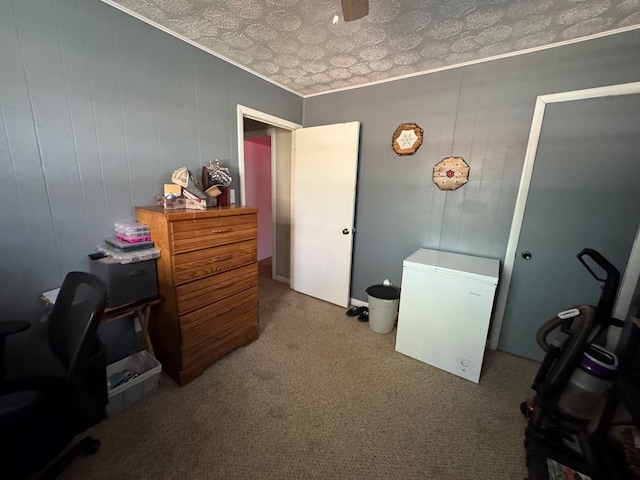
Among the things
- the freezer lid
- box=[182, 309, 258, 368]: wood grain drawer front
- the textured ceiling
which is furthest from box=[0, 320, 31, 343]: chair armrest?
the freezer lid

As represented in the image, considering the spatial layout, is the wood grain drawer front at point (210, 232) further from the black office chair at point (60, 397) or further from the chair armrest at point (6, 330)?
the chair armrest at point (6, 330)

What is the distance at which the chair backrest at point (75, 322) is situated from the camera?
900 mm


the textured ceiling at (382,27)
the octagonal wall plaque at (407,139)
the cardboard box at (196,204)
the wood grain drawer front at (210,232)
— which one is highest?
the textured ceiling at (382,27)

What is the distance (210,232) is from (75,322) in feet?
2.57

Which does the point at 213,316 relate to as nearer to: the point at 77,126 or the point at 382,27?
the point at 77,126

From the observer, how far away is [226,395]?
1.62m

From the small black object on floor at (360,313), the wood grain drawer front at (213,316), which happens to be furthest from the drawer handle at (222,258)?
the small black object on floor at (360,313)

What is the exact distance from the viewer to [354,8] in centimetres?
99

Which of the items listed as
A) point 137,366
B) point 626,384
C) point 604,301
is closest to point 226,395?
point 137,366

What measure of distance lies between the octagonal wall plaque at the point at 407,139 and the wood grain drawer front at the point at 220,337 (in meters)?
2.03

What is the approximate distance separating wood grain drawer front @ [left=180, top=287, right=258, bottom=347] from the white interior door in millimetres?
1063

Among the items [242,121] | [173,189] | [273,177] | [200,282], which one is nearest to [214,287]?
[200,282]

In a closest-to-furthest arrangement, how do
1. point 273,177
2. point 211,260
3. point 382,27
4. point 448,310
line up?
point 382,27
point 211,260
point 448,310
point 273,177

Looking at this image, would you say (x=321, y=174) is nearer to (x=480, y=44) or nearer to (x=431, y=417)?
(x=480, y=44)
